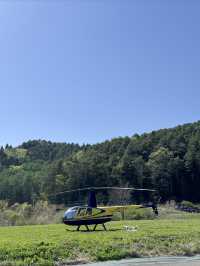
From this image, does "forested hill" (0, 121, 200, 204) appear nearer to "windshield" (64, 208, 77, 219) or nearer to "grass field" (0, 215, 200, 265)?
"windshield" (64, 208, 77, 219)

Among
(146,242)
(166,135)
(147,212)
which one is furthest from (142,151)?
(146,242)

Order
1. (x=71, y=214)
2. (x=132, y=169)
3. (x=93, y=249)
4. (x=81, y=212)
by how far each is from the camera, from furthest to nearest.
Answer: (x=132, y=169) < (x=71, y=214) < (x=81, y=212) < (x=93, y=249)

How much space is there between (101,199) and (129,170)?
63.6 ft

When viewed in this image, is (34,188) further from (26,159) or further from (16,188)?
(26,159)

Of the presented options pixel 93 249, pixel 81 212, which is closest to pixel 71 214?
pixel 81 212

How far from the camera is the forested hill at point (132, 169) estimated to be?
118 meters

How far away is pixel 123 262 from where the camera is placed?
18281 mm

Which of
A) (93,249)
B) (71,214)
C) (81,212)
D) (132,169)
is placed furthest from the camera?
(132,169)

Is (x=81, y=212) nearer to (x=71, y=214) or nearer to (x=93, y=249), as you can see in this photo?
(x=71, y=214)

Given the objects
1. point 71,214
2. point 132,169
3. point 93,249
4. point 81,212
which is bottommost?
point 93,249

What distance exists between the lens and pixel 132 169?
12200 cm

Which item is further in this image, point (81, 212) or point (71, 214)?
point (71, 214)

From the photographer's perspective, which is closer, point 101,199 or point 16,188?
point 101,199

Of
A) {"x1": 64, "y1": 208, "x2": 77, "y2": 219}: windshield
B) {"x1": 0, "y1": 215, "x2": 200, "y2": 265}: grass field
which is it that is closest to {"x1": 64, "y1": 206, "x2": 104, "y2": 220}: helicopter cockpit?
{"x1": 64, "y1": 208, "x2": 77, "y2": 219}: windshield
